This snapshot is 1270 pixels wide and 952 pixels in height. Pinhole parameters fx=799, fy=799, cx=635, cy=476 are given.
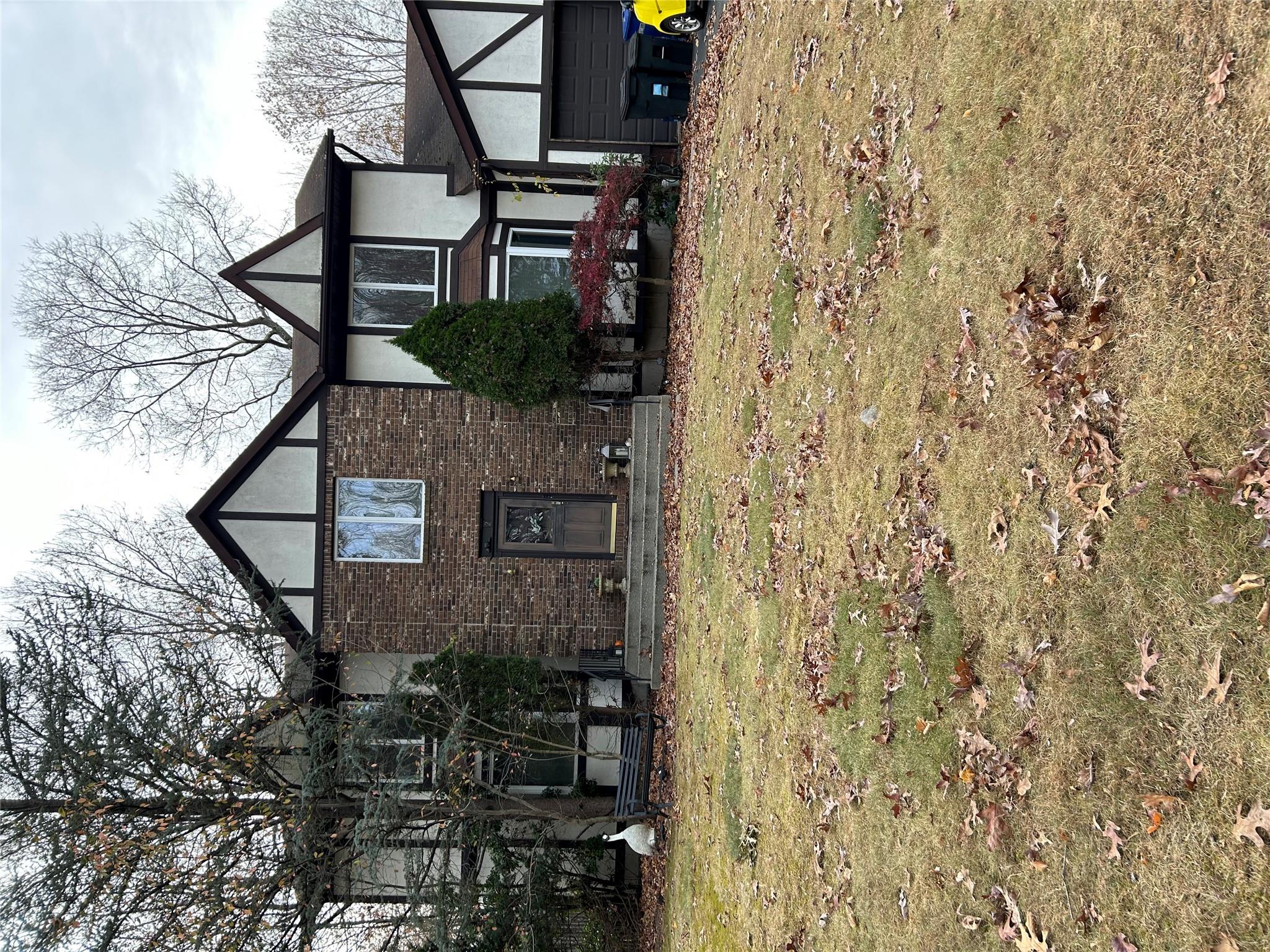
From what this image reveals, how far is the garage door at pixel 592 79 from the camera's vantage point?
1486 centimetres

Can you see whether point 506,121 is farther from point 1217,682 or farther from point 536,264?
point 1217,682

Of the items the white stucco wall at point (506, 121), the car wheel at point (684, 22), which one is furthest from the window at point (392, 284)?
the car wheel at point (684, 22)

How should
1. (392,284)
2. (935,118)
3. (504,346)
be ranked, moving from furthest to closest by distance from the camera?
(392,284) → (504,346) → (935,118)

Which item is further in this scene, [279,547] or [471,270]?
[471,270]

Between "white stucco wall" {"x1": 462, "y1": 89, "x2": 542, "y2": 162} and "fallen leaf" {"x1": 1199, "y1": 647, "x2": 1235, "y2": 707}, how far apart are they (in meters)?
14.3

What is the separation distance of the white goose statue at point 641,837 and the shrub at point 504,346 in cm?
731

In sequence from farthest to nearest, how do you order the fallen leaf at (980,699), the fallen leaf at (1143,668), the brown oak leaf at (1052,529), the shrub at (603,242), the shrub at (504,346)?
the shrub at (504,346)
the shrub at (603,242)
the fallen leaf at (980,699)
the brown oak leaf at (1052,529)
the fallen leaf at (1143,668)

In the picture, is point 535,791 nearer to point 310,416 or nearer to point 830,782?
point 310,416

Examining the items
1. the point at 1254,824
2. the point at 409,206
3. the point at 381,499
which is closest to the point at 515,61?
the point at 409,206

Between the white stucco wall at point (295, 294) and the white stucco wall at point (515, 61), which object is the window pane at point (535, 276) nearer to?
the white stucco wall at point (515, 61)

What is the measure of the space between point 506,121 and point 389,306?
13.5ft

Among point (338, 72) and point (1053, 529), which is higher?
point (338, 72)

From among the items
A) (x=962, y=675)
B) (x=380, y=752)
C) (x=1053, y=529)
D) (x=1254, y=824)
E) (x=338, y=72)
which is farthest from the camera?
(x=338, y=72)

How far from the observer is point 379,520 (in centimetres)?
1508
